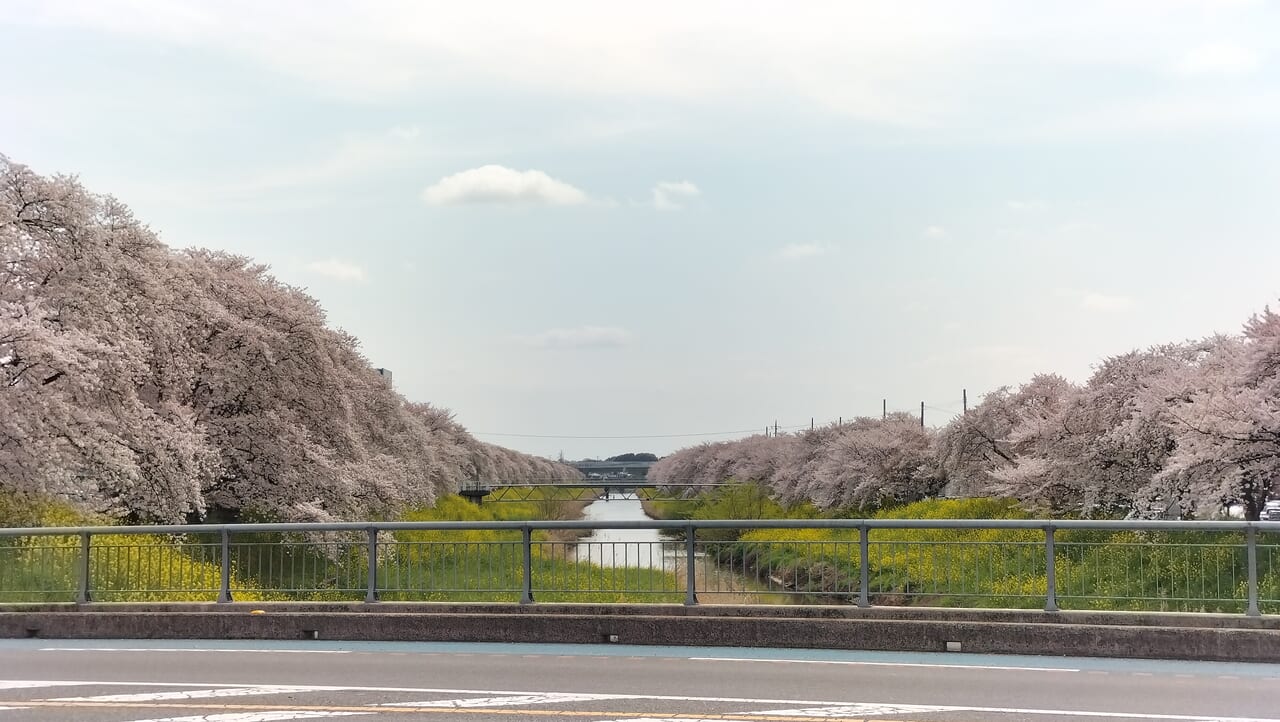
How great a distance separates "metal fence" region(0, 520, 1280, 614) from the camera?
42.2 feet

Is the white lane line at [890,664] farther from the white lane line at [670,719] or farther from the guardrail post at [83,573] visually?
the guardrail post at [83,573]

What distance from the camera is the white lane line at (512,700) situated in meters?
9.37

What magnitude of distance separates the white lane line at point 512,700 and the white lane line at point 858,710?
142 cm

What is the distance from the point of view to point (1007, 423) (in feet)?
181

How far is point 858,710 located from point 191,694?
19.0 ft

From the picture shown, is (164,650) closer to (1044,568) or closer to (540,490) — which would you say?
(1044,568)

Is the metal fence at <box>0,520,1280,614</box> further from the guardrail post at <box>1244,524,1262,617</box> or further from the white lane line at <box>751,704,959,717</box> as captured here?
the white lane line at <box>751,704,959,717</box>

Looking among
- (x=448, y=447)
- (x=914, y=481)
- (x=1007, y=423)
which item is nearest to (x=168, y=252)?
(x=1007, y=423)

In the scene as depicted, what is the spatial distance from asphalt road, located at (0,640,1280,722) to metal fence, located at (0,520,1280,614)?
115 centimetres

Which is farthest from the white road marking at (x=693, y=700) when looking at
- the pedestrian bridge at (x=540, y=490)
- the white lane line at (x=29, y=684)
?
the pedestrian bridge at (x=540, y=490)

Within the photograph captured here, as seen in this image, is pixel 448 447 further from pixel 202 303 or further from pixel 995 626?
pixel 995 626

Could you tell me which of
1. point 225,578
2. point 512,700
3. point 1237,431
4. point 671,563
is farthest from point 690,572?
point 1237,431

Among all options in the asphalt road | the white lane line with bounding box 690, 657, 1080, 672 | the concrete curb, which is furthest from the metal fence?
the asphalt road

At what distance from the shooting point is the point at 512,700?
9.56 metres
